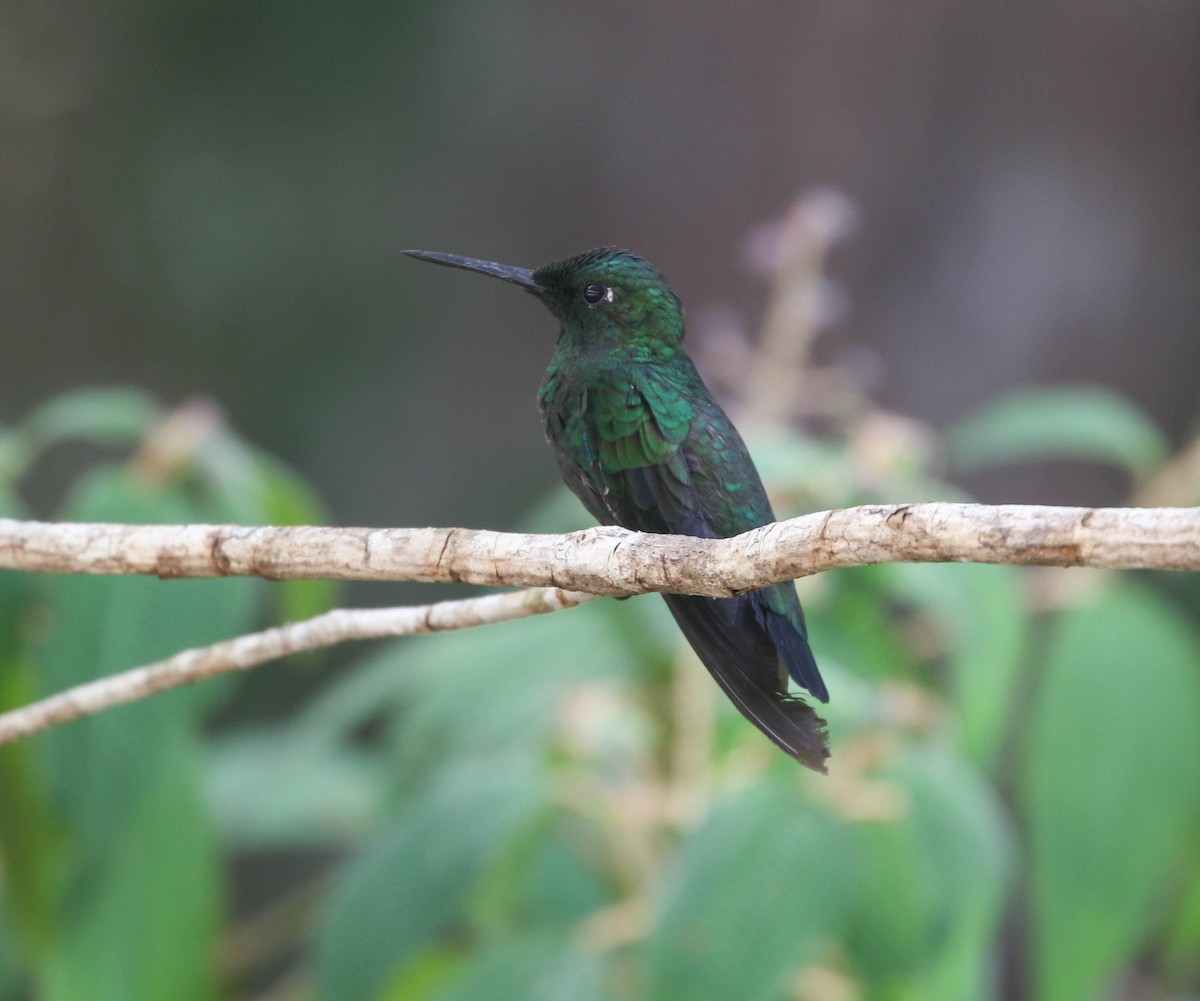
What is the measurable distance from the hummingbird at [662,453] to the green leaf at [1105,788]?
76cm

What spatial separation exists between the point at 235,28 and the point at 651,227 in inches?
117

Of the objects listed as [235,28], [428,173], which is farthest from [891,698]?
[235,28]

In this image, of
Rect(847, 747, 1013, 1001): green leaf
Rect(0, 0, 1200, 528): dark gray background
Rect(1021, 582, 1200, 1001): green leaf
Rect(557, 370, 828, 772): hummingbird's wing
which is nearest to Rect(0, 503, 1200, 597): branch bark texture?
Rect(557, 370, 828, 772): hummingbird's wing

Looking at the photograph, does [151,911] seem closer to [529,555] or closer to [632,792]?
[632,792]

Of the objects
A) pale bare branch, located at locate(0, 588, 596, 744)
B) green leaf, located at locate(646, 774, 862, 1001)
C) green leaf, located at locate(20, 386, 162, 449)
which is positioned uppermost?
green leaf, located at locate(20, 386, 162, 449)

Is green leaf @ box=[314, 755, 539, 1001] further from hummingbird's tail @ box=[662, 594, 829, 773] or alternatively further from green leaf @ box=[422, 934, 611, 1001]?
hummingbird's tail @ box=[662, 594, 829, 773]

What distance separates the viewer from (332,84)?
21.5 ft

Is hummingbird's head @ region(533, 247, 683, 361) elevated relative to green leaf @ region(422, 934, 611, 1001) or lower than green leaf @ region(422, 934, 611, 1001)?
elevated

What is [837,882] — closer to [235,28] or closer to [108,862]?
[108,862]

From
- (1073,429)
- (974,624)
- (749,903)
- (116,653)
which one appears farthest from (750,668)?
(1073,429)

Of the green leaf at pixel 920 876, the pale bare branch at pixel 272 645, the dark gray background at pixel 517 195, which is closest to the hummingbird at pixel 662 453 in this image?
the pale bare branch at pixel 272 645

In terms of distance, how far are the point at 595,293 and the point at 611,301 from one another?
1.0 inches

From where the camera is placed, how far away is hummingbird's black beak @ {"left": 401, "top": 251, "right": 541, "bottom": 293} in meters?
1.86

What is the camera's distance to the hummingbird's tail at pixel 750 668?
4.66 feet
